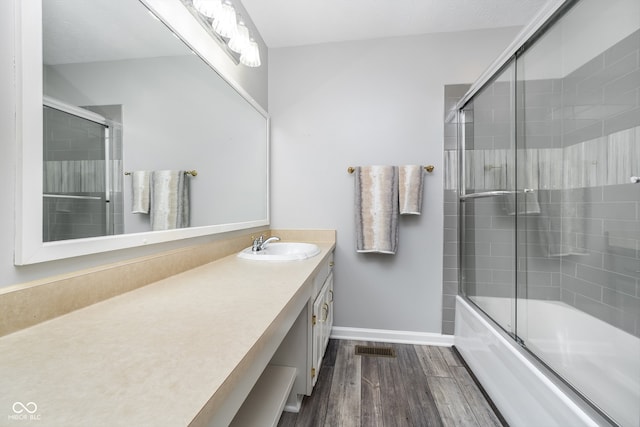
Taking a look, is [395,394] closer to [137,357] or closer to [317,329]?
[317,329]

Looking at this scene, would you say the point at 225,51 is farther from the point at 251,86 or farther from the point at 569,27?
the point at 569,27

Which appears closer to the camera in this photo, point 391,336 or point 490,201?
point 490,201

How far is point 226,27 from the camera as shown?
1387mm

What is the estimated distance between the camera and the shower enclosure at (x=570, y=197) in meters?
1.17

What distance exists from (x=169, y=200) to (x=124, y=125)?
1.08 feet

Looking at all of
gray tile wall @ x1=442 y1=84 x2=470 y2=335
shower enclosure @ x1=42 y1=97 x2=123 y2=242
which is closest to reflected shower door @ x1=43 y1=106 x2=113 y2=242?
shower enclosure @ x1=42 y1=97 x2=123 y2=242

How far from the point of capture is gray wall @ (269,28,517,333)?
199 cm

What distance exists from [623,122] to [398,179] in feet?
3.69

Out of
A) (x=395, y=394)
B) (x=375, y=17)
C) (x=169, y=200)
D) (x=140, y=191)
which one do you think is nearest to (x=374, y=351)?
(x=395, y=394)

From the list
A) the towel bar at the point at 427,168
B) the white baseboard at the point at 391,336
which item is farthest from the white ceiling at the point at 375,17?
the white baseboard at the point at 391,336

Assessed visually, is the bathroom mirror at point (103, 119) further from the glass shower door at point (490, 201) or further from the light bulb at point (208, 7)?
the glass shower door at point (490, 201)

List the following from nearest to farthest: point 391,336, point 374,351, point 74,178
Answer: point 74,178 → point 374,351 → point 391,336

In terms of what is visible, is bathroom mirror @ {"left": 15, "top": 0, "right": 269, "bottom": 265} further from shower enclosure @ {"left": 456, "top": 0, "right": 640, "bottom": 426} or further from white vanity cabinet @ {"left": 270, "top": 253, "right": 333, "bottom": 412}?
shower enclosure @ {"left": 456, "top": 0, "right": 640, "bottom": 426}

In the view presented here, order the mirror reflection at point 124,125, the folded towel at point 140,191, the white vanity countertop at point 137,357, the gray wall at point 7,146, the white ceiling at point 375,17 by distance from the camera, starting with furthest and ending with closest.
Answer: the white ceiling at point 375,17 < the folded towel at point 140,191 < the mirror reflection at point 124,125 < the gray wall at point 7,146 < the white vanity countertop at point 137,357
